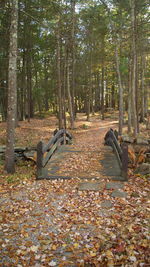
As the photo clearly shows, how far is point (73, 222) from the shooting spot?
14.6 feet

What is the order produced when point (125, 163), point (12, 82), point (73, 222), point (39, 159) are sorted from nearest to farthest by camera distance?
point (73, 222), point (125, 163), point (39, 159), point (12, 82)

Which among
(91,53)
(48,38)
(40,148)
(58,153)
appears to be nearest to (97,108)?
(91,53)

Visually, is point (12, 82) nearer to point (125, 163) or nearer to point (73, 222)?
point (125, 163)

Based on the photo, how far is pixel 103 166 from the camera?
25.5 ft

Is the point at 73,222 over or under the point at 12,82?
under

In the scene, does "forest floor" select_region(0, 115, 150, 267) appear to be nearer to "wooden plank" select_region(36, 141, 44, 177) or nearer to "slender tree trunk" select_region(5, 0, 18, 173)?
"wooden plank" select_region(36, 141, 44, 177)

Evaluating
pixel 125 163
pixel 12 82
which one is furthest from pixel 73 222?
pixel 12 82

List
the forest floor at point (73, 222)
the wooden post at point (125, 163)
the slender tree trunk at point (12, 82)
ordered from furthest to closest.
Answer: the slender tree trunk at point (12, 82) → the wooden post at point (125, 163) → the forest floor at point (73, 222)

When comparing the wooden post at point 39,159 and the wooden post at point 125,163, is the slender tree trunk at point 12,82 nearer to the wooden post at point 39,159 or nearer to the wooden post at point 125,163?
the wooden post at point 39,159

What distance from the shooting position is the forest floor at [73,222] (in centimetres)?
344

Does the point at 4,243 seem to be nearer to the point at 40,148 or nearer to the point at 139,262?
the point at 139,262

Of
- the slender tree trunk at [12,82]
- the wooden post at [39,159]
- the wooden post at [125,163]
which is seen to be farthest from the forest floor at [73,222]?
the slender tree trunk at [12,82]

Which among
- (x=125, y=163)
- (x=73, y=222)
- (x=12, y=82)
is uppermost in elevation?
(x=12, y=82)

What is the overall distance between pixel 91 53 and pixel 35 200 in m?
20.3
